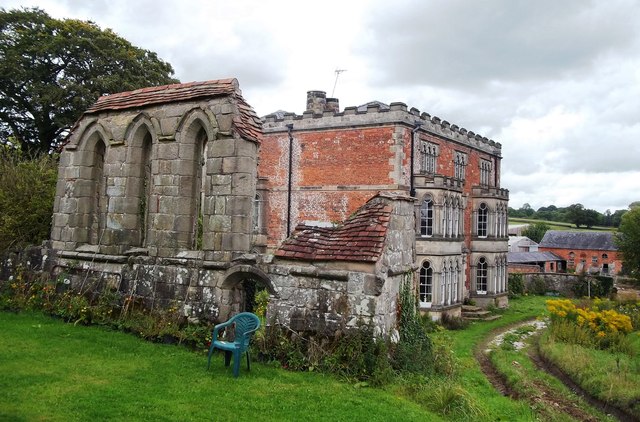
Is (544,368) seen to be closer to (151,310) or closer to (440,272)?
(440,272)

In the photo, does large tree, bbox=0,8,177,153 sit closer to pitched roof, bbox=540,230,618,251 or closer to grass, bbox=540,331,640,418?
grass, bbox=540,331,640,418

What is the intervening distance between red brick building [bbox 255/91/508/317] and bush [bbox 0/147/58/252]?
13424 mm

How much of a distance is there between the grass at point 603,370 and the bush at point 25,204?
1470 cm

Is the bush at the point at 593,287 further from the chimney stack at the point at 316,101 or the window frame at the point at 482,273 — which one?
the chimney stack at the point at 316,101

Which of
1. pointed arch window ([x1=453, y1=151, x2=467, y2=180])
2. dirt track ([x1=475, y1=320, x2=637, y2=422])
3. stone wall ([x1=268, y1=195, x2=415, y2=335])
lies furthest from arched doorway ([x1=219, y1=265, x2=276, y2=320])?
pointed arch window ([x1=453, y1=151, x2=467, y2=180])

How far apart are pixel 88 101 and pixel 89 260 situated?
16.9 metres

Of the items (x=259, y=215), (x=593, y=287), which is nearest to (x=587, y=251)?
(x=593, y=287)

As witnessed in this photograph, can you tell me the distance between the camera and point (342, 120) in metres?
26.0

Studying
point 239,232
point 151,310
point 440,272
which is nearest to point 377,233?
point 239,232

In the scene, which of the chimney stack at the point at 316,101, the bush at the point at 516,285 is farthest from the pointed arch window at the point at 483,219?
the chimney stack at the point at 316,101

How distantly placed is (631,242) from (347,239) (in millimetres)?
40526

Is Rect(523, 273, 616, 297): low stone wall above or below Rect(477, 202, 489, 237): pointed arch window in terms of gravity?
below

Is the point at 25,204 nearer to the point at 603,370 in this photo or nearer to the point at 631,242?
the point at 603,370

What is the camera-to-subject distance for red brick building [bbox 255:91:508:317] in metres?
24.5
